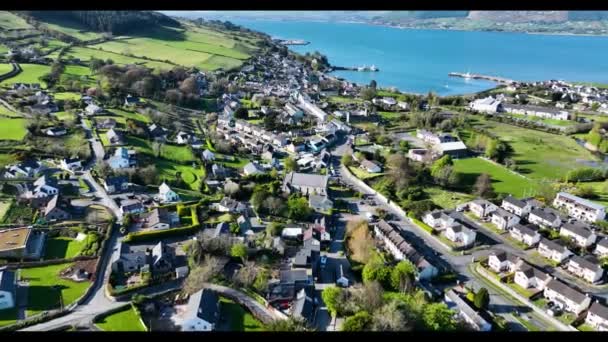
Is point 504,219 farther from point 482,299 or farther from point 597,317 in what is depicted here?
point 482,299

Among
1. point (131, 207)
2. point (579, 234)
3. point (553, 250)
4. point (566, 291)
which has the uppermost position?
point (579, 234)

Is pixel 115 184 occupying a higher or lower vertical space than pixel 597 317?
lower

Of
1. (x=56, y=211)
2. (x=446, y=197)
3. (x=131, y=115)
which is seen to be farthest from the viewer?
(x=131, y=115)

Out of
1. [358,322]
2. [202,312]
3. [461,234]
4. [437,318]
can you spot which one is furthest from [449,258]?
[202,312]

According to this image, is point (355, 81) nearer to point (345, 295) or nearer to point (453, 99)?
point (453, 99)
